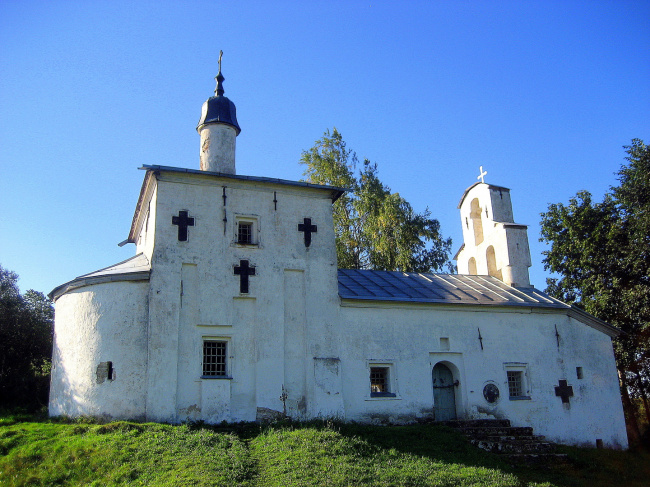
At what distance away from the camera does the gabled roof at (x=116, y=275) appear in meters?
15.1

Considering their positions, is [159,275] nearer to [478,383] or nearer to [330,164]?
[478,383]

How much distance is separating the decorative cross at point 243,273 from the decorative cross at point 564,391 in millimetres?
10251

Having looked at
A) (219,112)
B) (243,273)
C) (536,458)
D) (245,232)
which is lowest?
(536,458)

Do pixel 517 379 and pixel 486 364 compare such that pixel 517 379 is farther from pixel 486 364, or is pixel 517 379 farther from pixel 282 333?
pixel 282 333

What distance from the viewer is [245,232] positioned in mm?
16953

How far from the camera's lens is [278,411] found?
1527cm

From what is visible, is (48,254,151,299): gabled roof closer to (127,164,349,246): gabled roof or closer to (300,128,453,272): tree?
(127,164,349,246): gabled roof

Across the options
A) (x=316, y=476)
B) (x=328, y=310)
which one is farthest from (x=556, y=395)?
(x=316, y=476)

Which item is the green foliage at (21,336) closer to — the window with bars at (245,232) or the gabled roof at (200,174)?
the gabled roof at (200,174)

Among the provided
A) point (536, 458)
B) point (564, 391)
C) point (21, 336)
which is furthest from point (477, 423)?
point (21, 336)

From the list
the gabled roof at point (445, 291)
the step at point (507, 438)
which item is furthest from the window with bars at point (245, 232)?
the step at point (507, 438)

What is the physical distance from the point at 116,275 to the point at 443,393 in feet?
32.4

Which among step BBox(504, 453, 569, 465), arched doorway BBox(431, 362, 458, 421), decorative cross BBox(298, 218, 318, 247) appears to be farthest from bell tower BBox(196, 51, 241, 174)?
step BBox(504, 453, 569, 465)

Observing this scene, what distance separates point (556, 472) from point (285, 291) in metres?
7.98
